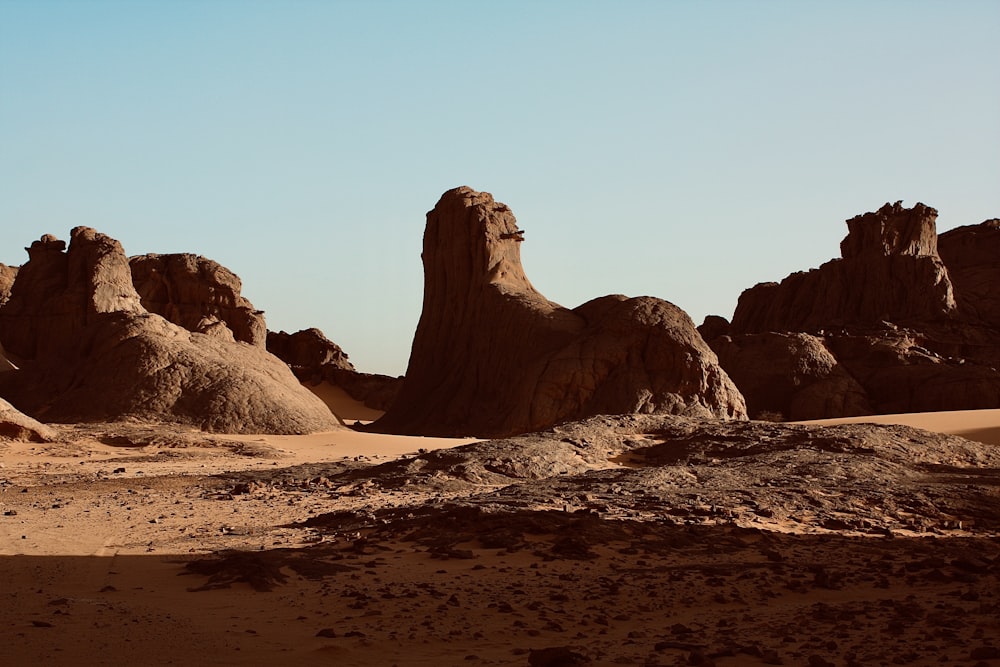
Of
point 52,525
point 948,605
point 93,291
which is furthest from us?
point 93,291

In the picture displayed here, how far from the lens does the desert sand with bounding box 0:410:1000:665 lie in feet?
21.2

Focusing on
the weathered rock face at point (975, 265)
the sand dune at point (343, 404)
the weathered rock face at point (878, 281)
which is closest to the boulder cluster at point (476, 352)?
the weathered rock face at point (878, 281)

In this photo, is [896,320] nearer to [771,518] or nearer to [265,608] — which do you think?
[771,518]

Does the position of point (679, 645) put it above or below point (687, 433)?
below

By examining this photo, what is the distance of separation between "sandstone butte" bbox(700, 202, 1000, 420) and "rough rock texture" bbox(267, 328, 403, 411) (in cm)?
1636

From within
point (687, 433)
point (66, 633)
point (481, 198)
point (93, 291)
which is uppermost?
point (481, 198)

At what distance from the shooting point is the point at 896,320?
52.9 metres

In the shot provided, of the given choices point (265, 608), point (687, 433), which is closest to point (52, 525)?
point (265, 608)

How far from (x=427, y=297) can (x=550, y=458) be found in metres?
23.1

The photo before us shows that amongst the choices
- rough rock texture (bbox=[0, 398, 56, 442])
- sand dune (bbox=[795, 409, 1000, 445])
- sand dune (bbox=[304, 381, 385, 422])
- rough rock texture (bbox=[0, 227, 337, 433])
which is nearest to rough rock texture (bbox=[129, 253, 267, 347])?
sand dune (bbox=[304, 381, 385, 422])

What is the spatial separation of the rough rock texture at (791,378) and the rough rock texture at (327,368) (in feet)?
53.3

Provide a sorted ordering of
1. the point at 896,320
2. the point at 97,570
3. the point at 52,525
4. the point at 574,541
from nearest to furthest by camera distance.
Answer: the point at 97,570
the point at 574,541
the point at 52,525
the point at 896,320

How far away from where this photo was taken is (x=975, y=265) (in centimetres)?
6388

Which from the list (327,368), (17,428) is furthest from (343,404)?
(17,428)
